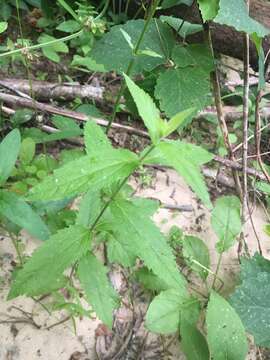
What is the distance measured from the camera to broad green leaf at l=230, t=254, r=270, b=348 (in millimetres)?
1500

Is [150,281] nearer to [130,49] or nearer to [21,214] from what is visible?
[21,214]

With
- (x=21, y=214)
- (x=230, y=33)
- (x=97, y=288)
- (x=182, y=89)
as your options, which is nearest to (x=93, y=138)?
(x=21, y=214)

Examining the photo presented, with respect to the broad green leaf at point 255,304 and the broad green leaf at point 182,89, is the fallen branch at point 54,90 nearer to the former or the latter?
the broad green leaf at point 182,89

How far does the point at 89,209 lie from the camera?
1376 mm

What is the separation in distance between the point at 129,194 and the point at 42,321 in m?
0.69

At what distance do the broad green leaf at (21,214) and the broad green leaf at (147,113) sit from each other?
576 mm

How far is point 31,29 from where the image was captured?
8.71 ft

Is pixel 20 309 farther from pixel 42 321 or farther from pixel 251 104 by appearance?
pixel 251 104

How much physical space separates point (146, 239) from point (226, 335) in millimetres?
725

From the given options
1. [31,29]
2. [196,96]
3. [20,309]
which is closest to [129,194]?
[196,96]

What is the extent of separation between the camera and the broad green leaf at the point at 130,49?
168 centimetres

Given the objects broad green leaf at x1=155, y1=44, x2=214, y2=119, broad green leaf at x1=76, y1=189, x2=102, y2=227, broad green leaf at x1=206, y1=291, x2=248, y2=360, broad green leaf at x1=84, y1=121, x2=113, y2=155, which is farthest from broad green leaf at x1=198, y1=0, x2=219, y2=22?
broad green leaf at x1=206, y1=291, x2=248, y2=360

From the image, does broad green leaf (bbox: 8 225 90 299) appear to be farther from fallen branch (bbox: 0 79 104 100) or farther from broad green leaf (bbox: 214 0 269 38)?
fallen branch (bbox: 0 79 104 100)

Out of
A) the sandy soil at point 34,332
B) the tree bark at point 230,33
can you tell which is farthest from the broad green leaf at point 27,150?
the tree bark at point 230,33
